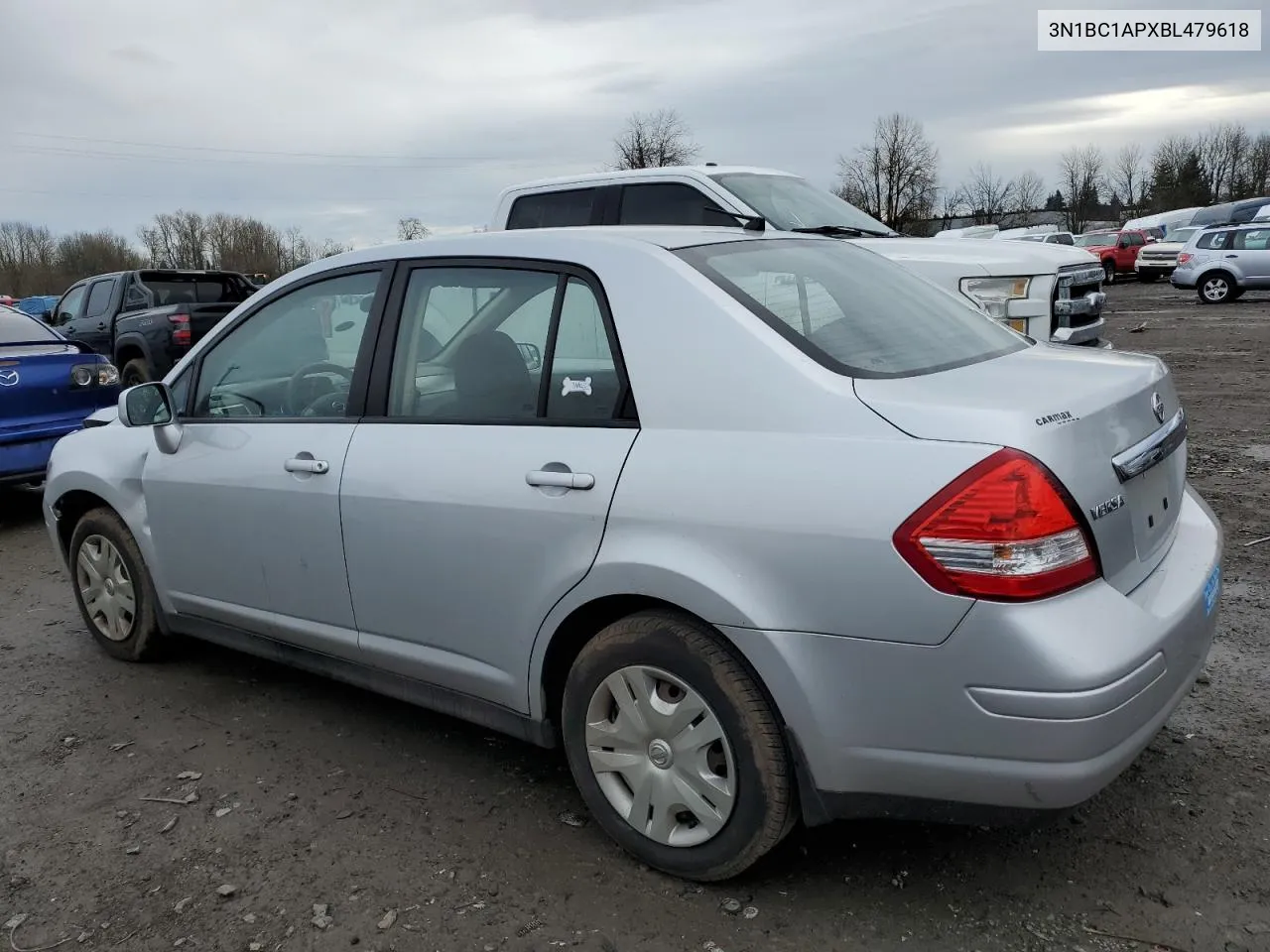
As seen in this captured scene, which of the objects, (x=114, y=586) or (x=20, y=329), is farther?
(x=20, y=329)

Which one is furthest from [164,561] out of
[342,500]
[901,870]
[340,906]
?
[901,870]

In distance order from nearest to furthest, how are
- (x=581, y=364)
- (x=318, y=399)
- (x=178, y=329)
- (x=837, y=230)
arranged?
(x=581, y=364) → (x=318, y=399) → (x=837, y=230) → (x=178, y=329)

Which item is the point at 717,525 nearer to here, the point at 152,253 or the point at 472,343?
the point at 472,343

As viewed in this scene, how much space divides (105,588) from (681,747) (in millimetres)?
3061

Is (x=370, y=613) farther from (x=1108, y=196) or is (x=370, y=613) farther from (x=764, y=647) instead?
(x=1108, y=196)

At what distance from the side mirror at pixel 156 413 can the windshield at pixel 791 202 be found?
4286mm

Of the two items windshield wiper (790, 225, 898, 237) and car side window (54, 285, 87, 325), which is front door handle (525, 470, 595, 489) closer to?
windshield wiper (790, 225, 898, 237)

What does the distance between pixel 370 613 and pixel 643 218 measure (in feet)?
16.1

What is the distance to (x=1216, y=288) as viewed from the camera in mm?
23359

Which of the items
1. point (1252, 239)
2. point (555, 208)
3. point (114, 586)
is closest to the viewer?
point (114, 586)

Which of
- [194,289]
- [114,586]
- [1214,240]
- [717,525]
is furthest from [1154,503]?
[1214,240]

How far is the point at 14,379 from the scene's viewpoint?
24.0 feet

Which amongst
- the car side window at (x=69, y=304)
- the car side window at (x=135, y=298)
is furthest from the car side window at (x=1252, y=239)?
the car side window at (x=69, y=304)

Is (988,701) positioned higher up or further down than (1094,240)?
higher up
